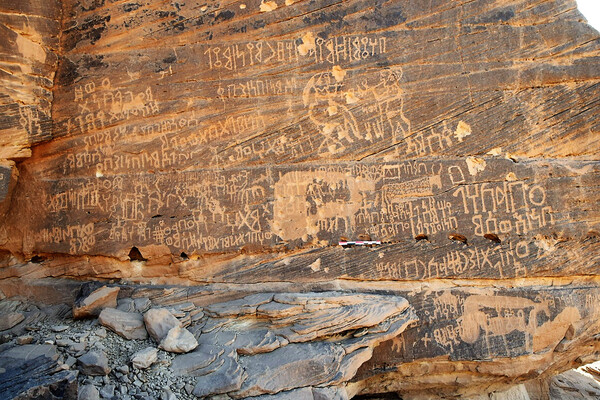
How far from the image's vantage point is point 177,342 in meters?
4.10

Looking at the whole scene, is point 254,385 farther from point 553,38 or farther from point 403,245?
point 553,38

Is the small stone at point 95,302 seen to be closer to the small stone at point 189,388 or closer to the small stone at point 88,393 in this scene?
the small stone at point 88,393

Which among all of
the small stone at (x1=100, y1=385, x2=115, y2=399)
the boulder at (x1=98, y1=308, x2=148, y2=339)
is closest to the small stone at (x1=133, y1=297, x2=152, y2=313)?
the boulder at (x1=98, y1=308, x2=148, y2=339)

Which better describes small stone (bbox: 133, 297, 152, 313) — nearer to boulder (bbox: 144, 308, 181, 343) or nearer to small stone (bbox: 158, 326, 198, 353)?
boulder (bbox: 144, 308, 181, 343)

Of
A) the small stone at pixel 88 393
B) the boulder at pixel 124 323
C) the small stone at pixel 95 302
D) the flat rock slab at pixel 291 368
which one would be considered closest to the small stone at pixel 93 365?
the small stone at pixel 88 393

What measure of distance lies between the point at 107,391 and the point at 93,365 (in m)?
0.26

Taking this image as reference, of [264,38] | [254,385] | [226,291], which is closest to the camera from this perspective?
[254,385]

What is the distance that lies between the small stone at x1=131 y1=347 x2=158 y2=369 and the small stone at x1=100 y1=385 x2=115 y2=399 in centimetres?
24

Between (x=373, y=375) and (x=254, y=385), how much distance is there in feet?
4.75

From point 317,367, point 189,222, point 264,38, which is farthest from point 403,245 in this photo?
point 264,38

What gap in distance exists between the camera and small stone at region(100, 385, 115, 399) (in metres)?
3.59

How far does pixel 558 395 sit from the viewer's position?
22.4ft

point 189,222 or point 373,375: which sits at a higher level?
point 189,222

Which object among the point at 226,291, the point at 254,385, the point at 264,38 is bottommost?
the point at 254,385
